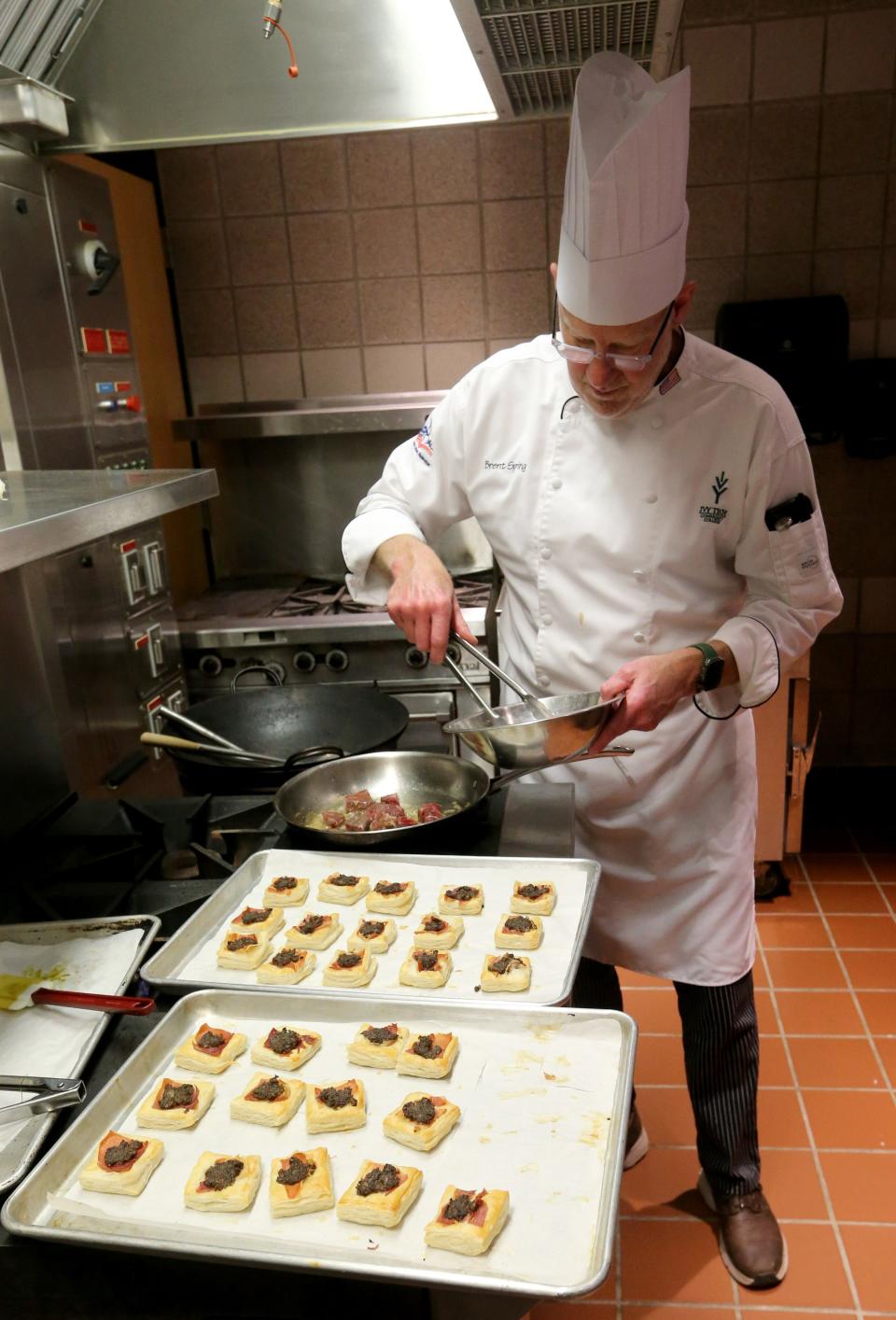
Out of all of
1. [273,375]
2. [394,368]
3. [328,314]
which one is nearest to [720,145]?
[394,368]

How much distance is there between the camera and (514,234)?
10.4 feet

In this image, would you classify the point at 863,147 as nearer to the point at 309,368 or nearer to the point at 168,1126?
the point at 309,368

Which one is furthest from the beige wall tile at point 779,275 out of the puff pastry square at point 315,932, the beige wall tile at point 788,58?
the puff pastry square at point 315,932

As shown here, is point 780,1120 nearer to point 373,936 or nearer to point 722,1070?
point 722,1070

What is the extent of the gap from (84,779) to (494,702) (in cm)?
113

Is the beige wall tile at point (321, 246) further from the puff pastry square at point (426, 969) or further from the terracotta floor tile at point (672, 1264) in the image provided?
the terracotta floor tile at point (672, 1264)

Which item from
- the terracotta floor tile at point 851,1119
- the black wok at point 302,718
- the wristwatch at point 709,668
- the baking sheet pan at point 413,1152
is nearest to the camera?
the baking sheet pan at point 413,1152

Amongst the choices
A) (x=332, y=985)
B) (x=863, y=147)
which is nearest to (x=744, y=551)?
(x=332, y=985)

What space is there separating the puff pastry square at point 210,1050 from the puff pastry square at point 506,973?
0.28 meters

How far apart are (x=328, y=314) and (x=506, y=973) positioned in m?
2.72

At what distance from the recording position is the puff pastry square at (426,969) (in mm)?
1171

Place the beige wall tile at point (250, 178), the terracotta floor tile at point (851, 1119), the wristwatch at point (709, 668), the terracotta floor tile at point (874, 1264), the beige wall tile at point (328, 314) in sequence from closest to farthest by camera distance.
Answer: the wristwatch at point (709, 668) → the terracotta floor tile at point (874, 1264) → the terracotta floor tile at point (851, 1119) → the beige wall tile at point (250, 178) → the beige wall tile at point (328, 314)

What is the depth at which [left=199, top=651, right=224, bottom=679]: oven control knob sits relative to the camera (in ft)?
9.79

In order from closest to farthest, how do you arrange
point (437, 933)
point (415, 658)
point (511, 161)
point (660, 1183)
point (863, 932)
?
point (437, 933), point (660, 1183), point (863, 932), point (415, 658), point (511, 161)
